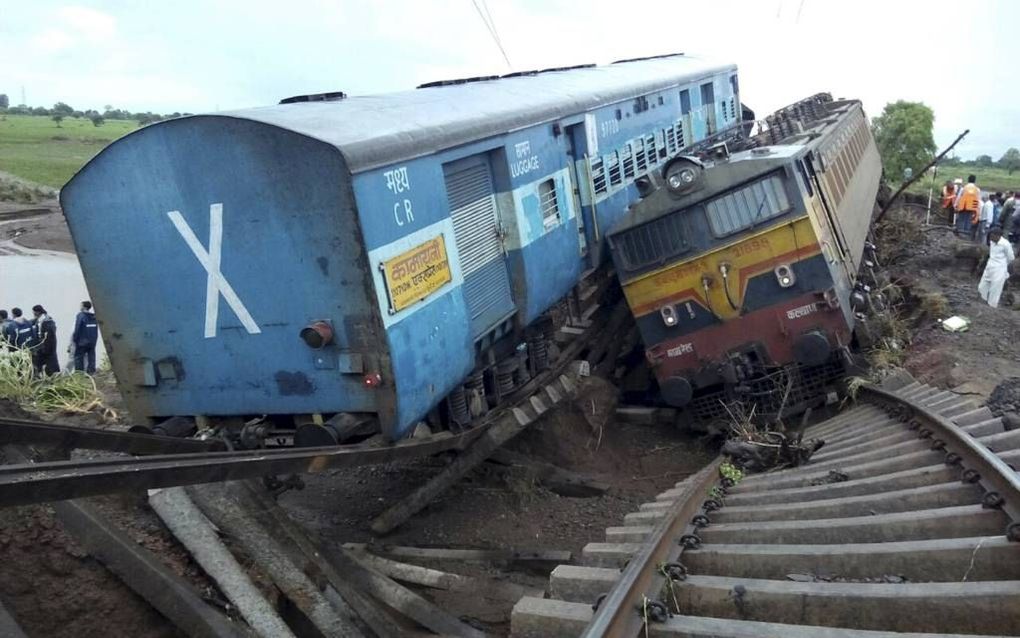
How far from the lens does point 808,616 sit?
342 cm

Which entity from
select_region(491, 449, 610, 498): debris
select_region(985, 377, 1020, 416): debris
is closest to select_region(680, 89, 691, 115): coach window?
select_region(985, 377, 1020, 416): debris

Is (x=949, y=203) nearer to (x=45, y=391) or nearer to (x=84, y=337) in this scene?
(x=84, y=337)

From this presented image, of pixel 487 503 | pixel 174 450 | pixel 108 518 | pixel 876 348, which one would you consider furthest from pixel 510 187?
pixel 876 348

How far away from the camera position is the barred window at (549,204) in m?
7.99

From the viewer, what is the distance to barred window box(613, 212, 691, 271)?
8977 mm

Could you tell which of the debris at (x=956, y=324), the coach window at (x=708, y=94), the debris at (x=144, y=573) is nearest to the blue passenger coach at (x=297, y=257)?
the debris at (x=144, y=573)

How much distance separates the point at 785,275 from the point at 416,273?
15.1 ft

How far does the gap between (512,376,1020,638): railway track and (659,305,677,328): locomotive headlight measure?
3.86 m

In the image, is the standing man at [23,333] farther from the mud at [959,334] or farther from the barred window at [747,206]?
the mud at [959,334]

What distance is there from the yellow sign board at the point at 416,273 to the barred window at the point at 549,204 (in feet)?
6.85

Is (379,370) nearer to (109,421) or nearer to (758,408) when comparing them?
(109,421)

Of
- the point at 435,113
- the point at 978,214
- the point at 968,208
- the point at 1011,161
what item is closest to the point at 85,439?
the point at 435,113

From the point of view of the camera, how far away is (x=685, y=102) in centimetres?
1416

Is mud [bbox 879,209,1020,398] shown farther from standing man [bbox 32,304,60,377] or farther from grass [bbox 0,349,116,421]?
standing man [bbox 32,304,60,377]
